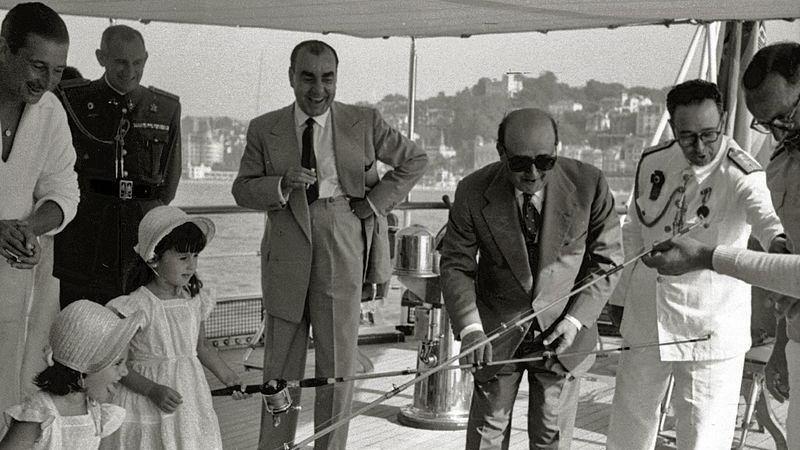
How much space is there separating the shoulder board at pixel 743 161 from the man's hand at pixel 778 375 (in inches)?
26.1

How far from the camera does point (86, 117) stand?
4898 millimetres

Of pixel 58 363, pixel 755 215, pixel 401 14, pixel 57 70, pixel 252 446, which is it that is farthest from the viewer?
pixel 401 14

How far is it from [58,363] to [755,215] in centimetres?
227

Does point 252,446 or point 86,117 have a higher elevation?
point 86,117

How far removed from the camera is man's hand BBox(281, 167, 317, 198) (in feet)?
14.3

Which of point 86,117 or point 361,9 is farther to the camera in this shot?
point 361,9

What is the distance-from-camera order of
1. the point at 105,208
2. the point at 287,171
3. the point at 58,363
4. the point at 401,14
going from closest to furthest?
the point at 58,363 → the point at 287,171 → the point at 105,208 → the point at 401,14

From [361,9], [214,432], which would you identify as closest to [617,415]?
[214,432]

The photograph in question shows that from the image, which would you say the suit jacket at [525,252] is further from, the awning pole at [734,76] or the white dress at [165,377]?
the awning pole at [734,76]

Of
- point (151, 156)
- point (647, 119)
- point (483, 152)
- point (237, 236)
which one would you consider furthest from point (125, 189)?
point (237, 236)

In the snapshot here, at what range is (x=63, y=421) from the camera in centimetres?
280

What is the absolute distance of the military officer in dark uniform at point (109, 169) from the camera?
4.84 m

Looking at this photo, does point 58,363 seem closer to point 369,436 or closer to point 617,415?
point 617,415

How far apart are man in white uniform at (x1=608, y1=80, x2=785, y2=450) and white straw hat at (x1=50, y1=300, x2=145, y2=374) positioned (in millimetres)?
1948
